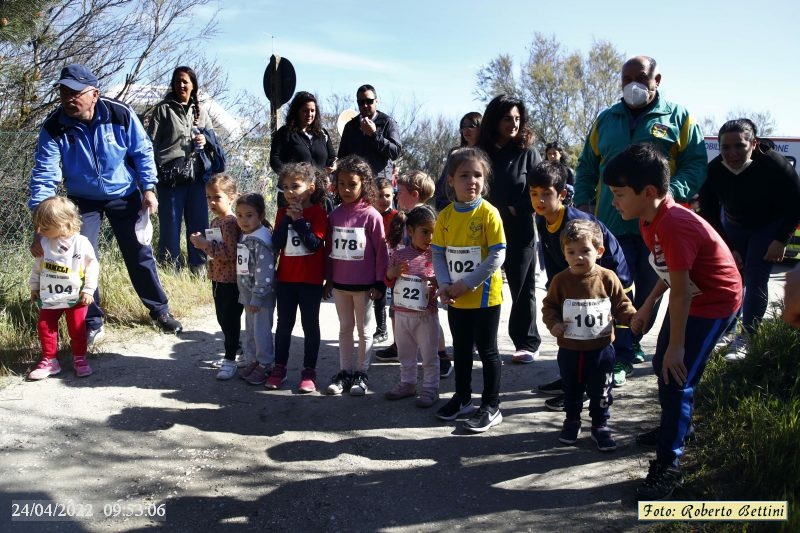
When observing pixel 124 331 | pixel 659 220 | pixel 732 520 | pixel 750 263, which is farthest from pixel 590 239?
pixel 124 331

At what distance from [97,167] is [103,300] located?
1456 mm

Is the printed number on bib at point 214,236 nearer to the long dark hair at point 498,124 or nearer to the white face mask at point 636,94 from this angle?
the long dark hair at point 498,124

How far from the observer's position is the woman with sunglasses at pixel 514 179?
4.70 meters

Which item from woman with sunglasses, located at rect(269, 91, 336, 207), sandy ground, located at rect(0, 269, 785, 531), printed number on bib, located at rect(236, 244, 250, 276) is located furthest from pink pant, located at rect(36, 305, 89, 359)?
woman with sunglasses, located at rect(269, 91, 336, 207)

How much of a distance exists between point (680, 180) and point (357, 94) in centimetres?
326

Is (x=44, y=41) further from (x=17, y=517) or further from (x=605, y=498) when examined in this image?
(x=605, y=498)

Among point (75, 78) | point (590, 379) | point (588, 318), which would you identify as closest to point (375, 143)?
point (75, 78)

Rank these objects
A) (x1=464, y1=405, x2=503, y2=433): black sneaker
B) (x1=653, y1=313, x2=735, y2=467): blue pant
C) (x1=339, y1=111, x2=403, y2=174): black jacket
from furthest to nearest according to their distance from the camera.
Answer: (x1=339, y1=111, x2=403, y2=174): black jacket → (x1=464, y1=405, x2=503, y2=433): black sneaker → (x1=653, y1=313, x2=735, y2=467): blue pant

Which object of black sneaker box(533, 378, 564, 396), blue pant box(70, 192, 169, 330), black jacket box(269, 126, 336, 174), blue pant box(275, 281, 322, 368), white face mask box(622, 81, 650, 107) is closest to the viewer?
white face mask box(622, 81, 650, 107)

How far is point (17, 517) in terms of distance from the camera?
114 inches

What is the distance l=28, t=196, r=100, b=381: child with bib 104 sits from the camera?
441 centimetres

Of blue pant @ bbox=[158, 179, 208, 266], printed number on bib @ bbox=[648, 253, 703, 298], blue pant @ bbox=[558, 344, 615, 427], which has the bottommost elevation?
blue pant @ bbox=[558, 344, 615, 427]

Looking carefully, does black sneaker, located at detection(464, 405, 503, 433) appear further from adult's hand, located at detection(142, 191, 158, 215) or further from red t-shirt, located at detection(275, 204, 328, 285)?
adult's hand, located at detection(142, 191, 158, 215)

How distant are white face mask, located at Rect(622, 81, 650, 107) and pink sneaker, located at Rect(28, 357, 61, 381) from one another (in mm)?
4532
